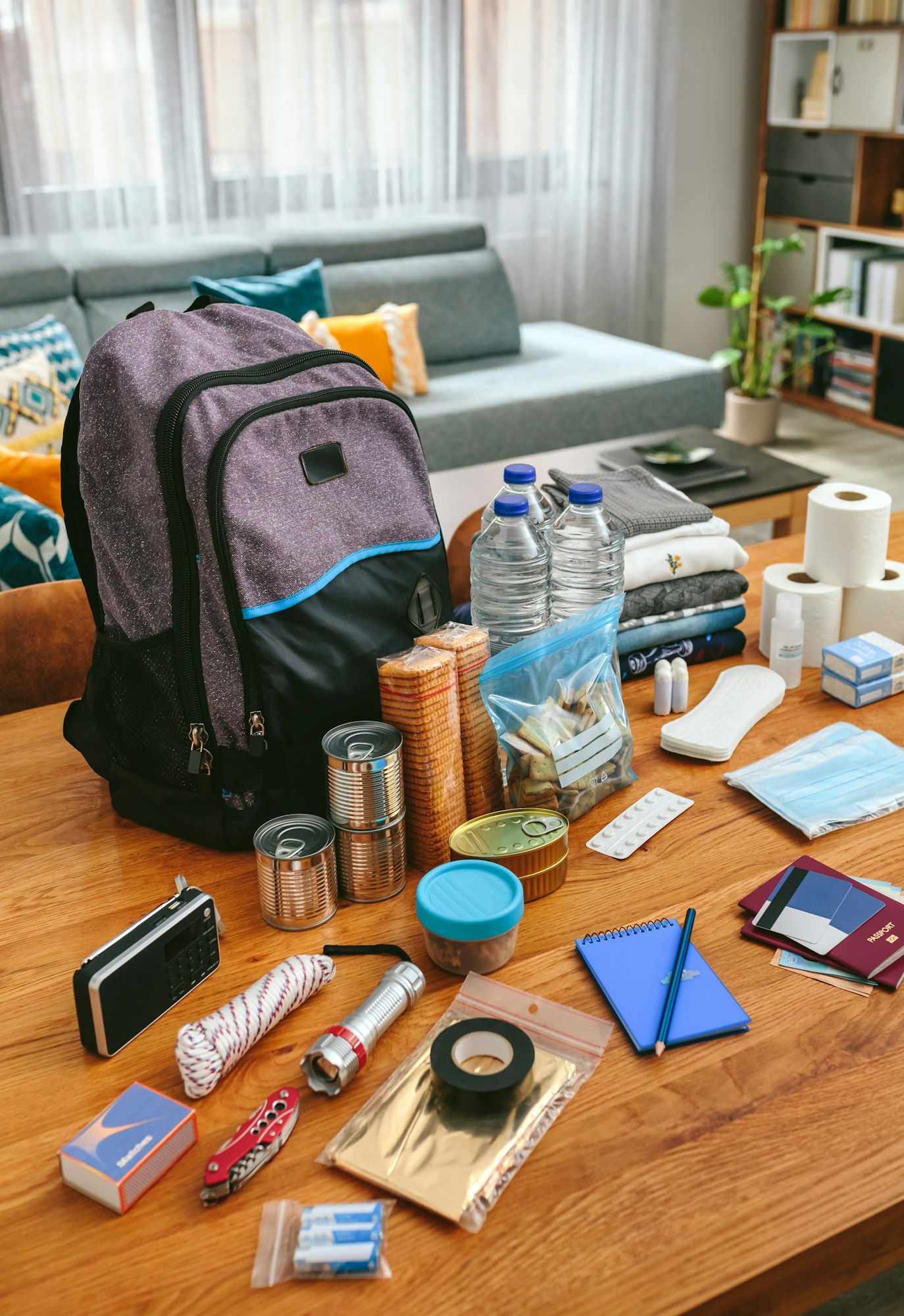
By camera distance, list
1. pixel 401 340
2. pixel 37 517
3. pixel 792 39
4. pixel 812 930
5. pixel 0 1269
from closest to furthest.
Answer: pixel 0 1269, pixel 812 930, pixel 37 517, pixel 401 340, pixel 792 39

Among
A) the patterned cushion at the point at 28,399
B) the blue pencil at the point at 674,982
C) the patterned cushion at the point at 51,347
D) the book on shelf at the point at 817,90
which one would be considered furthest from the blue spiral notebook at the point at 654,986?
the book on shelf at the point at 817,90

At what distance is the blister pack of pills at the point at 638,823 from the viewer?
100 cm

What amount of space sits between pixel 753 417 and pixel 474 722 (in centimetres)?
360

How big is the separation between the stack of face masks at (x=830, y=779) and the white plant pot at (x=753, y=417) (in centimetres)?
333

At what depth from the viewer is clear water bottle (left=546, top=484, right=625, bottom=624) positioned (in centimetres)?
115

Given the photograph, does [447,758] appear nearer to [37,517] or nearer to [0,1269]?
[0,1269]

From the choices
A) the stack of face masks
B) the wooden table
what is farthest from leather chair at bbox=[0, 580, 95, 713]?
the stack of face masks

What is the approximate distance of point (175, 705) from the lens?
101 cm

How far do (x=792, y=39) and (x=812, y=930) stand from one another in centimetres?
455

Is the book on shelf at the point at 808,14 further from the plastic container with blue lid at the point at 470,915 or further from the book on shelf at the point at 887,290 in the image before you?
the plastic container with blue lid at the point at 470,915

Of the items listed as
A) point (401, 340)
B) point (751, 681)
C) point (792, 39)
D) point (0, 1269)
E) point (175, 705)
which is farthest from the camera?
point (792, 39)

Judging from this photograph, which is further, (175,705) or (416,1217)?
(175,705)

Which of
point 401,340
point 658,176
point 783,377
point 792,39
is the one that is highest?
point 792,39

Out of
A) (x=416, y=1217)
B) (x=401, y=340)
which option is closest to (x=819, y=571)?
(x=416, y=1217)
